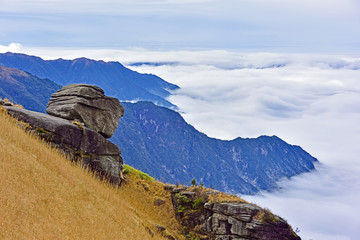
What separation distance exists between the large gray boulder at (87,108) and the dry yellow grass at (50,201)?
3816 millimetres

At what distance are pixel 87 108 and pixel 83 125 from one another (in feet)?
5.69

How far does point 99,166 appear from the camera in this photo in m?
21.1

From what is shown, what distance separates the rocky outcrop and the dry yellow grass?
137 inches

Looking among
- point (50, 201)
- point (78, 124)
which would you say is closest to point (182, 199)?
point (78, 124)

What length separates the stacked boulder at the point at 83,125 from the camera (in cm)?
1989

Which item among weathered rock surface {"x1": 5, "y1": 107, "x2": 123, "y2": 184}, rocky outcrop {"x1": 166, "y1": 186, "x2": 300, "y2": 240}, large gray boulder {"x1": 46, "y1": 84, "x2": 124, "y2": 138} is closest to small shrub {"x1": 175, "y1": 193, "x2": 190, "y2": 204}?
rocky outcrop {"x1": 166, "y1": 186, "x2": 300, "y2": 240}

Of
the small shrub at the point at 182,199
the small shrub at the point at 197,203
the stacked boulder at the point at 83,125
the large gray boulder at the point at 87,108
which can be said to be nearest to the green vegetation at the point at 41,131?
the stacked boulder at the point at 83,125

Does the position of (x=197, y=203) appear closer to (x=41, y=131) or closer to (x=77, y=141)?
(x=77, y=141)

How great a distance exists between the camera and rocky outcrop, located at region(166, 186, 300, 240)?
2061cm

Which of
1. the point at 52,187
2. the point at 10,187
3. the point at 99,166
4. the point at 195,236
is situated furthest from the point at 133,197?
the point at 10,187

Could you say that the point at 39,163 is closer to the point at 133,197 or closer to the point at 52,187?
the point at 52,187

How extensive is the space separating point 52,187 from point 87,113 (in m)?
9.97

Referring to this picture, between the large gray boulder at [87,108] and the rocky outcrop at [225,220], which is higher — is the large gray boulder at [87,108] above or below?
above

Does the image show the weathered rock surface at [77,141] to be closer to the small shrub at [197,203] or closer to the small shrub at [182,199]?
the small shrub at [182,199]
